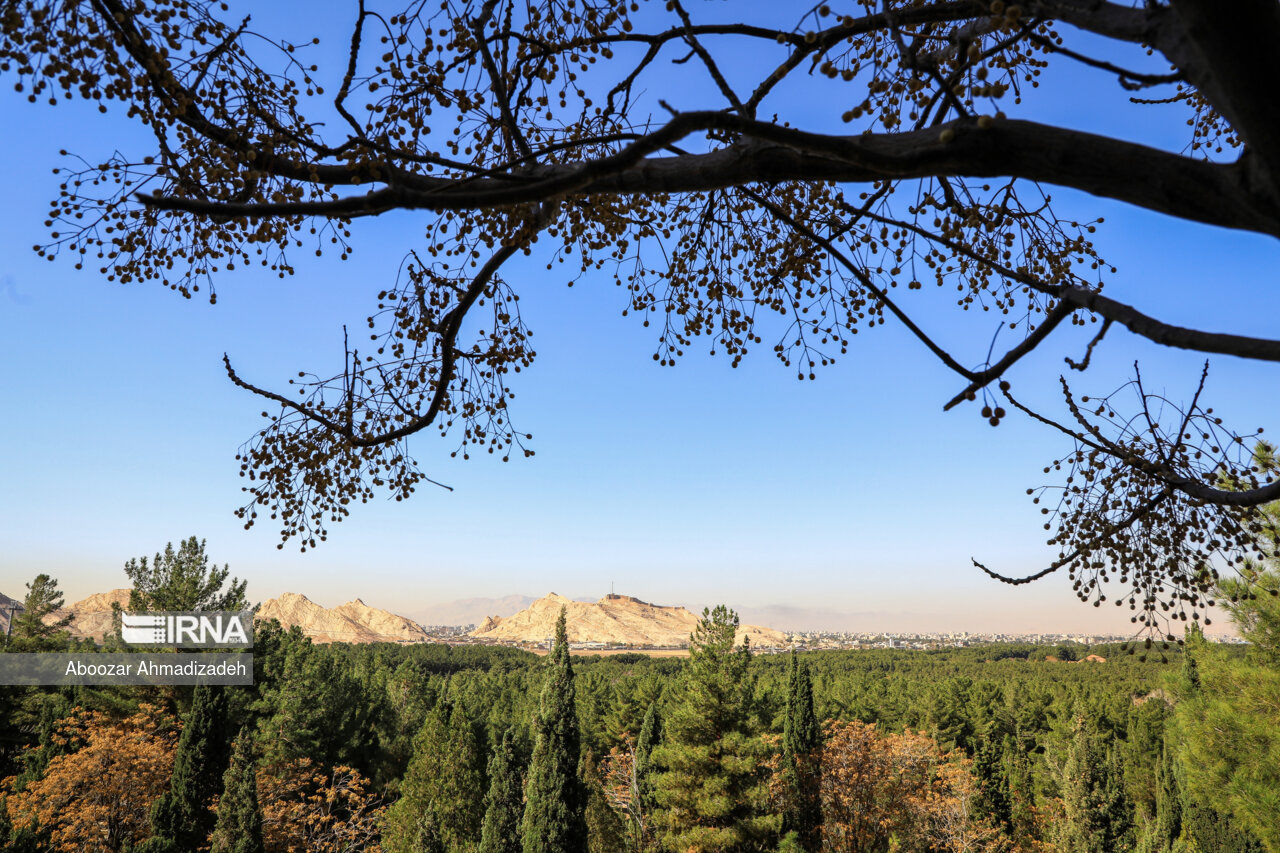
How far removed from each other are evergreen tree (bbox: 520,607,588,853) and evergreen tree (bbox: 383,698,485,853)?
2.84 meters

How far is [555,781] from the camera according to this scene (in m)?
17.5

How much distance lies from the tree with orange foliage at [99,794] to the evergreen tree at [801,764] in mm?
15752

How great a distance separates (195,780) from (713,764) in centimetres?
1228

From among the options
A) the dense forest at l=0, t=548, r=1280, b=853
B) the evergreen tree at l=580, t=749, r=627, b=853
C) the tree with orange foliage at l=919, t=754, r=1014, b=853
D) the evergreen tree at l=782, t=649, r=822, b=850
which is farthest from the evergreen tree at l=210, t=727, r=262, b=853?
the tree with orange foliage at l=919, t=754, r=1014, b=853

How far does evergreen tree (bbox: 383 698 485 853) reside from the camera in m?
19.1

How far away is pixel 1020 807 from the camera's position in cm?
2422

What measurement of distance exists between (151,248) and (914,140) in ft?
11.9

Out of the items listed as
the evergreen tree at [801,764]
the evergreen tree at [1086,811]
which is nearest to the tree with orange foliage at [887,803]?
the evergreen tree at [801,764]

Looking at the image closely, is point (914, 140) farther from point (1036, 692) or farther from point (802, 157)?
point (1036, 692)

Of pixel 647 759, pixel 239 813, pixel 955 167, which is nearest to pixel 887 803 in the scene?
pixel 647 759

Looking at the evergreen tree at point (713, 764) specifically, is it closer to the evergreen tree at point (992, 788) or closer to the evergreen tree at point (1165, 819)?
the evergreen tree at point (1165, 819)

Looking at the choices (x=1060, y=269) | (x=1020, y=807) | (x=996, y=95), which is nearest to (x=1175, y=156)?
(x=996, y=95)

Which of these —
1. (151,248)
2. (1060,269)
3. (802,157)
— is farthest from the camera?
(1060,269)

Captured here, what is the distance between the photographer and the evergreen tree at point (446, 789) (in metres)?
19.1
